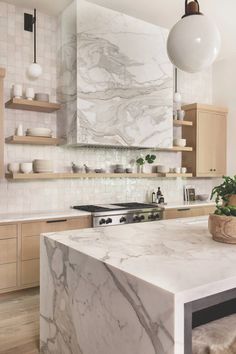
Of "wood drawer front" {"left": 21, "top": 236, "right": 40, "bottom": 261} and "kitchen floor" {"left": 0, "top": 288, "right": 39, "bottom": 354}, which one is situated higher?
"wood drawer front" {"left": 21, "top": 236, "right": 40, "bottom": 261}

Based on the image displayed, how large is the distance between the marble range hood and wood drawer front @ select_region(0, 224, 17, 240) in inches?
47.9

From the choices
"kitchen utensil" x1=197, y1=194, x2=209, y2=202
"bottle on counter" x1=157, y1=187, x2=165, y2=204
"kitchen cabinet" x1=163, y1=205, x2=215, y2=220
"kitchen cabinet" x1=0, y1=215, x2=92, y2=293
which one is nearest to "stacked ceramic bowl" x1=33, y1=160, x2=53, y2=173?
"kitchen cabinet" x1=0, y1=215, x2=92, y2=293

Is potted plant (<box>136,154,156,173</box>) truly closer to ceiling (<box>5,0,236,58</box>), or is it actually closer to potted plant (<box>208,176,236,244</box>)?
ceiling (<box>5,0,236,58</box>)

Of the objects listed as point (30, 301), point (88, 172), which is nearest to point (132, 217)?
point (88, 172)

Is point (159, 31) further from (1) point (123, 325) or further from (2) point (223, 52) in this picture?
(1) point (123, 325)

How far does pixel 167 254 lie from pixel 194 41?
1.26m

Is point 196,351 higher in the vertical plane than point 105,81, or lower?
lower

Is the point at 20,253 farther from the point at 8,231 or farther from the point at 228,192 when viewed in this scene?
the point at 228,192

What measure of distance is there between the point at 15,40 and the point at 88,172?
186 cm

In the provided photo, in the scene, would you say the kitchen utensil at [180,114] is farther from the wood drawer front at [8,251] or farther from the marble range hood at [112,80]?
the wood drawer front at [8,251]

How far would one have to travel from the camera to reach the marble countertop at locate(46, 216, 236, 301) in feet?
4.10

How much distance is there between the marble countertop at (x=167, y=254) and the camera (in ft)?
4.10

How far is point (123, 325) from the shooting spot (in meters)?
1.38

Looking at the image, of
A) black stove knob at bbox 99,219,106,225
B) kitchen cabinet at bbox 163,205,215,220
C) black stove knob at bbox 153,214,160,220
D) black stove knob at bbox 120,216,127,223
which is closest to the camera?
black stove knob at bbox 99,219,106,225
